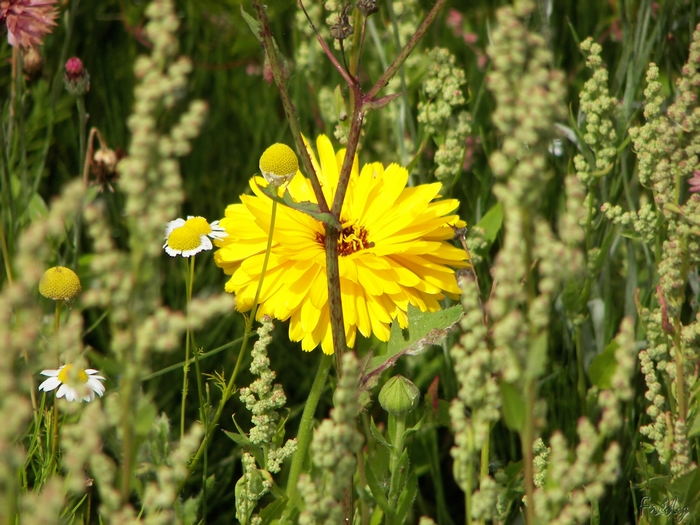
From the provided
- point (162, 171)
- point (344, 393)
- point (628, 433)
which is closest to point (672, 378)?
point (628, 433)

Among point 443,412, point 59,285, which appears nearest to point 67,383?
point 59,285

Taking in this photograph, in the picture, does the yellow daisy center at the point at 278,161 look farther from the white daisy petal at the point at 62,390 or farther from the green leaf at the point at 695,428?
the green leaf at the point at 695,428

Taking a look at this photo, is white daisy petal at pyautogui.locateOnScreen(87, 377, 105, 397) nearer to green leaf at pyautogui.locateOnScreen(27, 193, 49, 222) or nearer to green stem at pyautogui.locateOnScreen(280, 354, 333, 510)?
green stem at pyautogui.locateOnScreen(280, 354, 333, 510)

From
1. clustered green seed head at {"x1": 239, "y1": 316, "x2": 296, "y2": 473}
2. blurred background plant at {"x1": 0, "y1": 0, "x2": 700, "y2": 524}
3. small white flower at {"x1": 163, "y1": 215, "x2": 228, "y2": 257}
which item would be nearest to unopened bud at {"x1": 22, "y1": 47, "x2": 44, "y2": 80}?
blurred background plant at {"x1": 0, "y1": 0, "x2": 700, "y2": 524}

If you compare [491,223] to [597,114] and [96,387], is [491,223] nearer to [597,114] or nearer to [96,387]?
[597,114]

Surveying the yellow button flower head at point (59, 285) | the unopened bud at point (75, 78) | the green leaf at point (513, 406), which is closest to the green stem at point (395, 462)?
the green leaf at point (513, 406)

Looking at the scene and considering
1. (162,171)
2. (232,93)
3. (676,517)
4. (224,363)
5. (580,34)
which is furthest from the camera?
(232,93)

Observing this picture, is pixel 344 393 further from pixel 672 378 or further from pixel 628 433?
pixel 628 433
